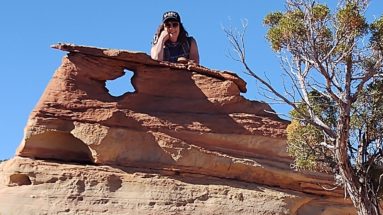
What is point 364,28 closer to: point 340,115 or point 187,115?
point 340,115

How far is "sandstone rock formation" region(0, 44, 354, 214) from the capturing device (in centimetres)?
1542

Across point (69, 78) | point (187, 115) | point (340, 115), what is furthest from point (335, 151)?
point (69, 78)

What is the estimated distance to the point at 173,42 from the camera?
58.2ft

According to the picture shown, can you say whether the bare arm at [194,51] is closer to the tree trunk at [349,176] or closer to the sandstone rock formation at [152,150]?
the sandstone rock formation at [152,150]

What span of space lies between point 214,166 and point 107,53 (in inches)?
146

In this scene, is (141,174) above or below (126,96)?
below

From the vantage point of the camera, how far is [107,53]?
16.5 m

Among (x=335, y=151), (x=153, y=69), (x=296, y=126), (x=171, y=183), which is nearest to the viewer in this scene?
(x=335, y=151)

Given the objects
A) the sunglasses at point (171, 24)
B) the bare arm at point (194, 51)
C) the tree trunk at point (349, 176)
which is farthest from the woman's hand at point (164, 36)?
the tree trunk at point (349, 176)

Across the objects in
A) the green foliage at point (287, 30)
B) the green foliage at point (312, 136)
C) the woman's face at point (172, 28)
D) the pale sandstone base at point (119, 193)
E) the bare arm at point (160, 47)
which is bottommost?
the pale sandstone base at point (119, 193)

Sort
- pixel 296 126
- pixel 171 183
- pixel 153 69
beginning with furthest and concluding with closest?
pixel 153 69 < pixel 171 183 < pixel 296 126

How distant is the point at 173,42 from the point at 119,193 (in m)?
4.41

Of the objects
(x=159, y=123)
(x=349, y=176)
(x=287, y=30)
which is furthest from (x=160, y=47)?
(x=349, y=176)

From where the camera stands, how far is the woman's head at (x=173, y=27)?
57.1 ft
